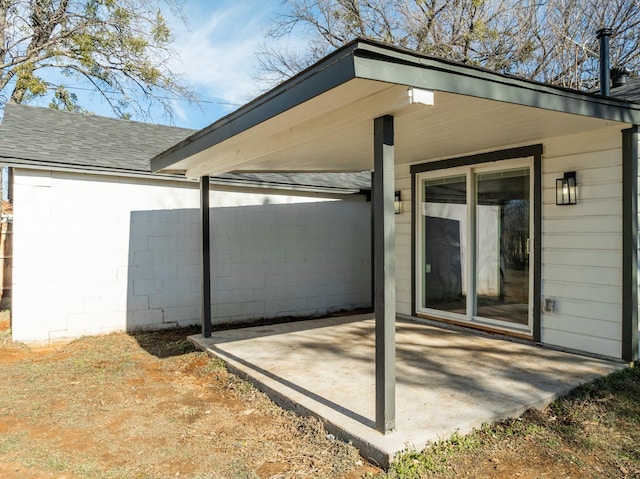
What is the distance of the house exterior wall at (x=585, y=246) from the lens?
13.3 feet

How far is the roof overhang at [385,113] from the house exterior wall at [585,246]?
0.28 meters

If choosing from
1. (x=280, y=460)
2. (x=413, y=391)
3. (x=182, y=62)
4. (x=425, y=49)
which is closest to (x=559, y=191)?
(x=413, y=391)

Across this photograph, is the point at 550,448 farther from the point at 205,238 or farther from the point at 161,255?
the point at 161,255

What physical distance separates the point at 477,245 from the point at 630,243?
1.71 m

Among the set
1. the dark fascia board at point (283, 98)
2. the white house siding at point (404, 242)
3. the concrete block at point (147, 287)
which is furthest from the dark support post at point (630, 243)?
the concrete block at point (147, 287)

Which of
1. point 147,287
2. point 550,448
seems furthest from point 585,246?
point 147,287

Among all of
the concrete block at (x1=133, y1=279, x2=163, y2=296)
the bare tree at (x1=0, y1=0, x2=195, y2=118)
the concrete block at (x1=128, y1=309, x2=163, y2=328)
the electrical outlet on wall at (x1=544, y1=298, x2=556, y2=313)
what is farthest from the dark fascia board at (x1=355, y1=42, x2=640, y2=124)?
the bare tree at (x1=0, y1=0, x2=195, y2=118)

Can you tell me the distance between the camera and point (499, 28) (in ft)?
44.3

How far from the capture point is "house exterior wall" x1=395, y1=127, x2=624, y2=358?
404 centimetres

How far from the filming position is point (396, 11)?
14070 millimetres

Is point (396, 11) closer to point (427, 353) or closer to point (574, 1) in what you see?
point (574, 1)

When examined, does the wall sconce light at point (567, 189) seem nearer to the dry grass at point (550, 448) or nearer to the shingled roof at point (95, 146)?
the dry grass at point (550, 448)

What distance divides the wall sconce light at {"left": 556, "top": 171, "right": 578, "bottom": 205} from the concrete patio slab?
5.04 ft

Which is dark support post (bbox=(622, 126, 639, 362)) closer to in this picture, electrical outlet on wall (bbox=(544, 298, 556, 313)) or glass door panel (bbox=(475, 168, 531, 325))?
electrical outlet on wall (bbox=(544, 298, 556, 313))
